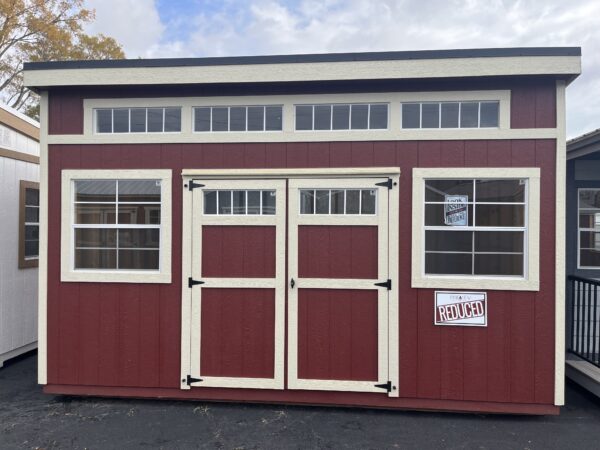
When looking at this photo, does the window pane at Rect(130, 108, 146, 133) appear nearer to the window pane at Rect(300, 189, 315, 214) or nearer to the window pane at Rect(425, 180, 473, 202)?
the window pane at Rect(300, 189, 315, 214)

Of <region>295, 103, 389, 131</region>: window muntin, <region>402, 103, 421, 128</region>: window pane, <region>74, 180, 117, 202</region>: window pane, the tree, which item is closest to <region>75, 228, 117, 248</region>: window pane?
<region>74, 180, 117, 202</region>: window pane

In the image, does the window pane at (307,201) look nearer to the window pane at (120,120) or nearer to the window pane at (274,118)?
the window pane at (274,118)

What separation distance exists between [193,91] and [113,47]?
1242cm

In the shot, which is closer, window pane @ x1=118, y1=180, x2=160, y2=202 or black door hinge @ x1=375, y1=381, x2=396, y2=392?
black door hinge @ x1=375, y1=381, x2=396, y2=392

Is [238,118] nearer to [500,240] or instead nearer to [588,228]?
[500,240]

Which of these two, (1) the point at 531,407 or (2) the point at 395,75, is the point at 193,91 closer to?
(2) the point at 395,75

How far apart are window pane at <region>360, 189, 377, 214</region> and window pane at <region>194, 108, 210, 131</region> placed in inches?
65.4

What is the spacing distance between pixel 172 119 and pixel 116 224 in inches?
46.1

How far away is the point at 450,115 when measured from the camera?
3.70 m

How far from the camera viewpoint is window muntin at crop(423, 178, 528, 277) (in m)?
3.62

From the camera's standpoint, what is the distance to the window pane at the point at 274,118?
151 inches

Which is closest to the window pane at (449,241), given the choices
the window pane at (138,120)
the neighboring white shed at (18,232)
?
the window pane at (138,120)

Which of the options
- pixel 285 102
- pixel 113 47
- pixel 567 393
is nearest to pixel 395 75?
pixel 285 102

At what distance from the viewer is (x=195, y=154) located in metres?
3.84
